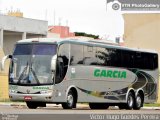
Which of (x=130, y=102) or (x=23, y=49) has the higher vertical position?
(x=23, y=49)

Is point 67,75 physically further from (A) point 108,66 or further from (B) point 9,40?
(B) point 9,40

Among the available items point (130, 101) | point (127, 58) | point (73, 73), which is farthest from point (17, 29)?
point (73, 73)

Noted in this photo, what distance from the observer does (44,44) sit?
25578 millimetres

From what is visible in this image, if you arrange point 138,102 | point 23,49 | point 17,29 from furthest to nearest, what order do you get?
point 17,29, point 138,102, point 23,49

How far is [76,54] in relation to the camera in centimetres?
2612

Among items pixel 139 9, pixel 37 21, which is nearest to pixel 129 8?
pixel 139 9

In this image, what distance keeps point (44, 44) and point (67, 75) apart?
1662 mm

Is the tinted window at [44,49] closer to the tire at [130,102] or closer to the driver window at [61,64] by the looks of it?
the driver window at [61,64]

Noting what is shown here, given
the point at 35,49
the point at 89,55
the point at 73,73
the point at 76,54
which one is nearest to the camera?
the point at 35,49

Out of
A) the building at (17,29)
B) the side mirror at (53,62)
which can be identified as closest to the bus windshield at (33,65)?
the side mirror at (53,62)

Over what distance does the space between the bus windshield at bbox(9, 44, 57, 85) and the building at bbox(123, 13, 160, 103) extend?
50.5 meters

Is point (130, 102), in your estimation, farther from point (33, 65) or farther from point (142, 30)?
point (142, 30)

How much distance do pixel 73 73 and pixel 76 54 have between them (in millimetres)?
856

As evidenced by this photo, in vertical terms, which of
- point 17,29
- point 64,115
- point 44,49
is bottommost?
point 64,115
